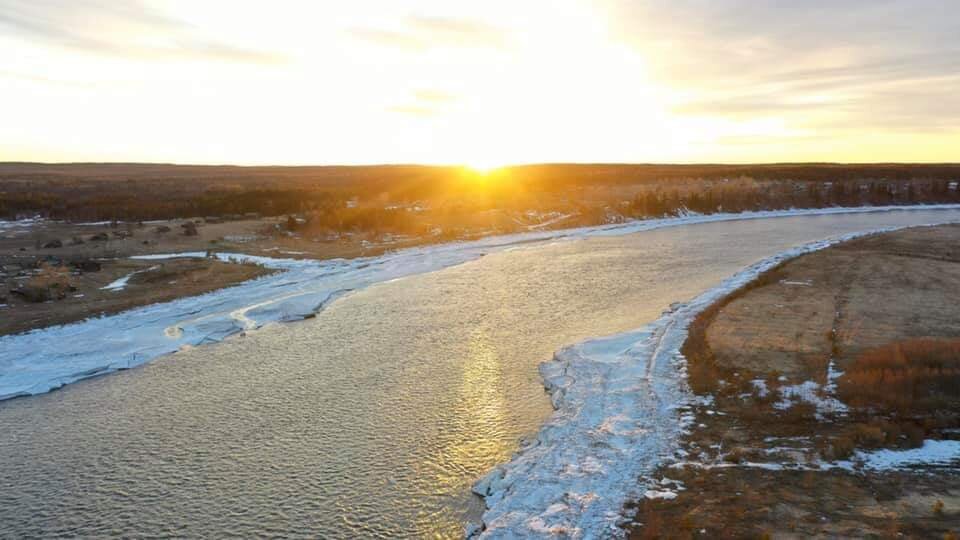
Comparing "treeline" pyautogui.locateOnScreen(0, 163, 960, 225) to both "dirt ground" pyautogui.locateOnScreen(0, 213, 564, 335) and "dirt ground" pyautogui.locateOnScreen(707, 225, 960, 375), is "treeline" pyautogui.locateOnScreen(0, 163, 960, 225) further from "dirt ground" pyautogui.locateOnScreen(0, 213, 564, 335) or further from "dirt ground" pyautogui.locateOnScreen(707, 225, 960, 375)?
"dirt ground" pyautogui.locateOnScreen(707, 225, 960, 375)

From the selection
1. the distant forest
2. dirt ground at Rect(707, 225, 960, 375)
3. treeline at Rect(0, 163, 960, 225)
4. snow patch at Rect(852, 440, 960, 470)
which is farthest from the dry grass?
the distant forest

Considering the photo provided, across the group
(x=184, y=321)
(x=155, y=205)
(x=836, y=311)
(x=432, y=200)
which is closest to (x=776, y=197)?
(x=432, y=200)

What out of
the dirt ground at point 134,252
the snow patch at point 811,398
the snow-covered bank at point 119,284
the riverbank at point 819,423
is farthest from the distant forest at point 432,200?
the snow patch at point 811,398

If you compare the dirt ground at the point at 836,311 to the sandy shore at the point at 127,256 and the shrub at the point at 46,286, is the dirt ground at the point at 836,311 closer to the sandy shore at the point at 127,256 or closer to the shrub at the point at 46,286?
the sandy shore at the point at 127,256

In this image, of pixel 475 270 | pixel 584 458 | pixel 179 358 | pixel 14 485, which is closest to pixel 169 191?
pixel 475 270

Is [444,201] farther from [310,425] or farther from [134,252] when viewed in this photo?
[310,425]

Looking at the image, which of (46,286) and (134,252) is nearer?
(46,286)

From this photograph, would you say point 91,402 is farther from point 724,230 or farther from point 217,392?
point 724,230

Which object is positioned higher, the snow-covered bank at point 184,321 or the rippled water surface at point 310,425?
the snow-covered bank at point 184,321
